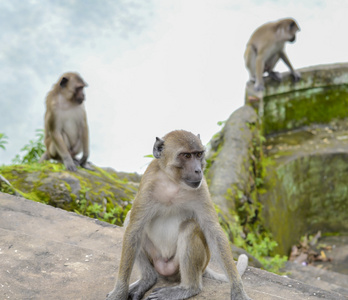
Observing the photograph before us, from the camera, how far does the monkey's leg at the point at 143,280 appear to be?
3.37m

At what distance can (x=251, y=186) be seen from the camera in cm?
876

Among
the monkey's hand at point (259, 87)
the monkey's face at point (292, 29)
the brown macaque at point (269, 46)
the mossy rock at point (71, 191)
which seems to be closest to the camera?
the mossy rock at point (71, 191)

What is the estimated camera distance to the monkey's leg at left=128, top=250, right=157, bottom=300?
3365mm

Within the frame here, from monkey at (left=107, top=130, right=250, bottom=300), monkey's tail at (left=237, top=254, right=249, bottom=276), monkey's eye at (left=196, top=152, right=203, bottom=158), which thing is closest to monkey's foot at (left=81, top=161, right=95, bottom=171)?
monkey's tail at (left=237, top=254, right=249, bottom=276)

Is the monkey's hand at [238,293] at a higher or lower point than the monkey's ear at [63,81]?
lower

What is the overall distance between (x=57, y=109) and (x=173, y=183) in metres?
4.90

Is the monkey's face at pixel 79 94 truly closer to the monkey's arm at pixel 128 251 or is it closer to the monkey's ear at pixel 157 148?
the monkey's ear at pixel 157 148

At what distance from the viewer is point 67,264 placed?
354 centimetres

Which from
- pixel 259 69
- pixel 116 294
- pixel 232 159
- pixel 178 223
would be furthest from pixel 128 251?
pixel 259 69

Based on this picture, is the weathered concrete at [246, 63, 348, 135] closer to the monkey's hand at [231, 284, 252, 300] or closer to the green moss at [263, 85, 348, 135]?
the green moss at [263, 85, 348, 135]

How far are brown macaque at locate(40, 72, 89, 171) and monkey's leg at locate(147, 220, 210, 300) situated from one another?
14.1 feet

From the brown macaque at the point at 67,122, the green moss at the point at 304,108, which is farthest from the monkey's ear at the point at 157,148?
the green moss at the point at 304,108

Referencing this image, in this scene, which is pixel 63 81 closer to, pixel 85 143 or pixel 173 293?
pixel 85 143

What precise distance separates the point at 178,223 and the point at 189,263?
281 millimetres
